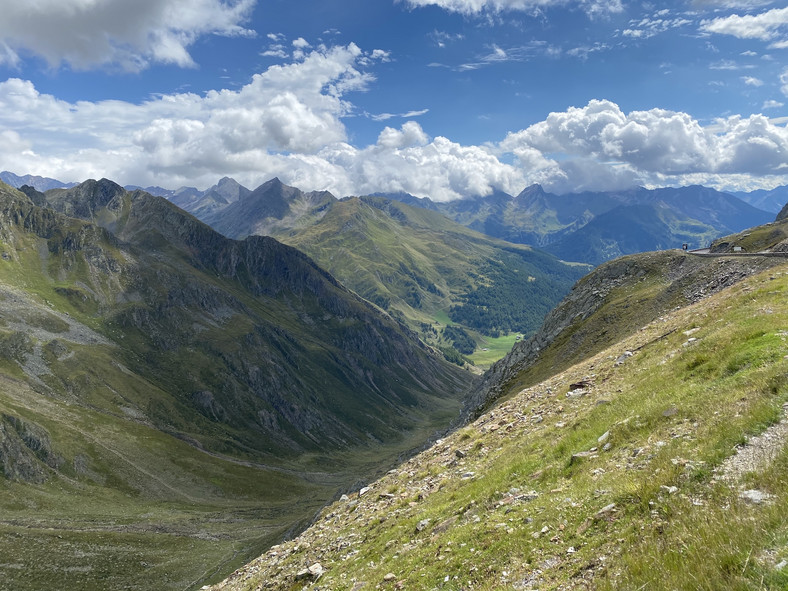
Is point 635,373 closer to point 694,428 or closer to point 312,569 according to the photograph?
point 694,428

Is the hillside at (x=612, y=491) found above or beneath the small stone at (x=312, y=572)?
above

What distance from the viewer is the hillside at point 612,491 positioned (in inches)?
331

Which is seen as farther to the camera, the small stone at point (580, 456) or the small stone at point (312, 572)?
the small stone at point (312, 572)

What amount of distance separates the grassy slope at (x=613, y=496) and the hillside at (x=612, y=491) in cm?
5

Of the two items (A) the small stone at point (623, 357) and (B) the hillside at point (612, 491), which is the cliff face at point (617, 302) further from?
(B) the hillside at point (612, 491)

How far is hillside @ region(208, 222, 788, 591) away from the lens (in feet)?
27.6

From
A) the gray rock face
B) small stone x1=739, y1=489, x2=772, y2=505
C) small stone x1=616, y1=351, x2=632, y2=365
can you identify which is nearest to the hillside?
small stone x1=739, y1=489, x2=772, y2=505

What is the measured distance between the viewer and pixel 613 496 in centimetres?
1165

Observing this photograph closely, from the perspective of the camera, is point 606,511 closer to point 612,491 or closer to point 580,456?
point 612,491

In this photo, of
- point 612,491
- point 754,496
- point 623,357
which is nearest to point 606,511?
point 612,491

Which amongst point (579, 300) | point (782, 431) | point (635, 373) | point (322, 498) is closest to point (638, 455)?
point (782, 431)

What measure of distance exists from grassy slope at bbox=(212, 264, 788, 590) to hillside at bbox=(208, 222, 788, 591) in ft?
0.16

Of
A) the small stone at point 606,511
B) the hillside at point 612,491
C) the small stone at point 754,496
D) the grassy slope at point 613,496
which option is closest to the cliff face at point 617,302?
the hillside at point 612,491

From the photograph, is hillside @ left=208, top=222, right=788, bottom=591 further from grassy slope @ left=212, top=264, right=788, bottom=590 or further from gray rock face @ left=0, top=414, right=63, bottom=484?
gray rock face @ left=0, top=414, right=63, bottom=484
